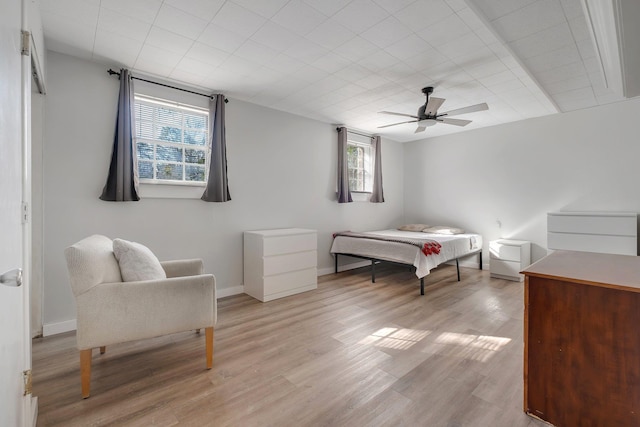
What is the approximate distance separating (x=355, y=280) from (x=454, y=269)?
77.6 inches

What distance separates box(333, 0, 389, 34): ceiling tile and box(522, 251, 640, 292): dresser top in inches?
76.3

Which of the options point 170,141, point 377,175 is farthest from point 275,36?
point 377,175

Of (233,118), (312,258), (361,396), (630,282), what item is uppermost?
(233,118)

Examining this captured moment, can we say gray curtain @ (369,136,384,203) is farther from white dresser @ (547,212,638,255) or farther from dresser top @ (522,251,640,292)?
dresser top @ (522,251,640,292)

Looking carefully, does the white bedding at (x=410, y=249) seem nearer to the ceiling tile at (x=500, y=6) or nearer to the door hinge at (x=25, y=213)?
the ceiling tile at (x=500, y=6)

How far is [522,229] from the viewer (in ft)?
15.4

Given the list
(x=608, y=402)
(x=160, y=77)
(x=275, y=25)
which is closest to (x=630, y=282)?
(x=608, y=402)

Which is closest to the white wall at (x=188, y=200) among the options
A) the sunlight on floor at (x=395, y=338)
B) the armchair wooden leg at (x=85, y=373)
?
the armchair wooden leg at (x=85, y=373)

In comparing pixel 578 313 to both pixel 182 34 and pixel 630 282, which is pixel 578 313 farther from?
pixel 182 34

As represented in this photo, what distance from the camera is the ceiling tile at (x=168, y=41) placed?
7.62 feet

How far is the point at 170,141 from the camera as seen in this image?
3.25 meters

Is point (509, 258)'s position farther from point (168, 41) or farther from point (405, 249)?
point (168, 41)

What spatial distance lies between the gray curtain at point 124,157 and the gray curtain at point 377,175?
12.7ft

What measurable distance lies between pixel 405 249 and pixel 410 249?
7 centimetres
